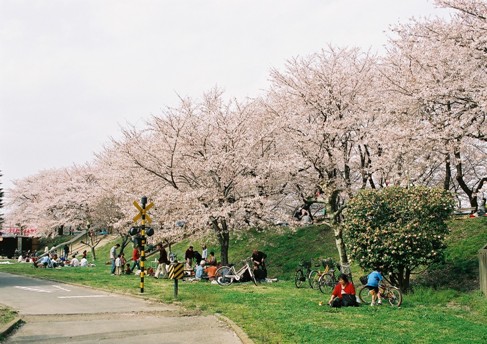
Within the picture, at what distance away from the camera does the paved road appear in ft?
32.1

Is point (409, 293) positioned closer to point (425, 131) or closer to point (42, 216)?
point (425, 131)

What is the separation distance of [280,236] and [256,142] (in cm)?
726

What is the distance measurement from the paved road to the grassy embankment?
2.69ft

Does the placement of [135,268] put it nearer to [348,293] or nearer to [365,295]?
[365,295]

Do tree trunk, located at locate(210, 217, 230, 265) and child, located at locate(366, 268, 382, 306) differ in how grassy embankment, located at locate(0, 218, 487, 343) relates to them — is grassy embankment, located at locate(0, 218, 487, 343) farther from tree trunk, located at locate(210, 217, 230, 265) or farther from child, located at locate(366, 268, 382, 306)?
tree trunk, located at locate(210, 217, 230, 265)

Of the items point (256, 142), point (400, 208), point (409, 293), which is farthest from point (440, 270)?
point (256, 142)

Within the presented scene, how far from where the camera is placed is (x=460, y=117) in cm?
1925

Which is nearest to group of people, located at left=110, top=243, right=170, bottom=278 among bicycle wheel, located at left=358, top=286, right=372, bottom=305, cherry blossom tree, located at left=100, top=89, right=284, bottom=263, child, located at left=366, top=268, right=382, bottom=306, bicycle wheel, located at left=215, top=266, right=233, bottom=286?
cherry blossom tree, located at left=100, top=89, right=284, bottom=263

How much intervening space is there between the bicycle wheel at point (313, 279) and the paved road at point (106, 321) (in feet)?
22.4

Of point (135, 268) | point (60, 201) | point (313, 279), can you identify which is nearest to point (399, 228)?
point (313, 279)

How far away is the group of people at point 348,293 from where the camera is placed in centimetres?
1449


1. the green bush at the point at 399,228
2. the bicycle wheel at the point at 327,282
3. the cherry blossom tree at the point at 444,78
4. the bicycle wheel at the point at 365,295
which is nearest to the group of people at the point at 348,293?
the bicycle wheel at the point at 365,295

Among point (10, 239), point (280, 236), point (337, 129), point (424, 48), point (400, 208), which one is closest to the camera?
point (400, 208)

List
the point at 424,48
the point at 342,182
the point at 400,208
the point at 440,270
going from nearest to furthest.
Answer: the point at 400,208, the point at 440,270, the point at 424,48, the point at 342,182
